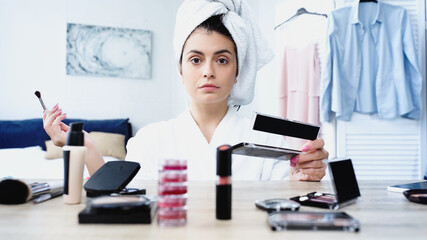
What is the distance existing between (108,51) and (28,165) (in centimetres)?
135

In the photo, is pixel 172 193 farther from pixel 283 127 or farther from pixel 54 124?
pixel 54 124

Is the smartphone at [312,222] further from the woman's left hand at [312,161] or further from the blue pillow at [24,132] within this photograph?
the blue pillow at [24,132]

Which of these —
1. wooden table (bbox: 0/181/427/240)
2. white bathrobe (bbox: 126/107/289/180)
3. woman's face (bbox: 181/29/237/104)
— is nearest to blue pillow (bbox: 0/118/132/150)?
white bathrobe (bbox: 126/107/289/180)

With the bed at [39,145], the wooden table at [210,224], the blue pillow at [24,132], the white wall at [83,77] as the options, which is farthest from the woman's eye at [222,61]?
the blue pillow at [24,132]

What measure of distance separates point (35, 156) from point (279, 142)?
2.01 metres

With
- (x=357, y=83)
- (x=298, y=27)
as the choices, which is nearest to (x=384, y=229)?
(x=357, y=83)

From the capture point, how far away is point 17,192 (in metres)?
0.63

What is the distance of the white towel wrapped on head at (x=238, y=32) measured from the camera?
1.06 metres

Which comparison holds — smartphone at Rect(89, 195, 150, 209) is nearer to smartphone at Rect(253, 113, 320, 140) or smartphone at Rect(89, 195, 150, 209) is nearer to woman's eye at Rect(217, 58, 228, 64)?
smartphone at Rect(253, 113, 320, 140)

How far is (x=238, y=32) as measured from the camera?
107cm

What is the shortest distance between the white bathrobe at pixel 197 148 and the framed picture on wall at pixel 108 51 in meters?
2.18

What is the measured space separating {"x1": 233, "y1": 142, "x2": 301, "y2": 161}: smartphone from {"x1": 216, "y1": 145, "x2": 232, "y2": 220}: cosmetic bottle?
0.15 meters

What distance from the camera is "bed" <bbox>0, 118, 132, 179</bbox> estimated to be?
2189 mm

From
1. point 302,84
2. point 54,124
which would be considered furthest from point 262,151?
point 302,84
